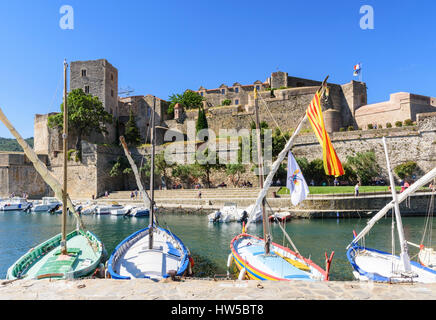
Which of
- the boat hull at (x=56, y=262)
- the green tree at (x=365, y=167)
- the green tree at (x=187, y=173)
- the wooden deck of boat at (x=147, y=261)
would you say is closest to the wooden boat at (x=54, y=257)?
the boat hull at (x=56, y=262)

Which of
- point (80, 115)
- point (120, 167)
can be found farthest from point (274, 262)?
point (80, 115)

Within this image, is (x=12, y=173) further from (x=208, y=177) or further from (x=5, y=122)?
(x=5, y=122)

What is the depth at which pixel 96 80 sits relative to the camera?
5259 centimetres

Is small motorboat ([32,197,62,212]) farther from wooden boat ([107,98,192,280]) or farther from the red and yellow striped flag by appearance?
the red and yellow striped flag

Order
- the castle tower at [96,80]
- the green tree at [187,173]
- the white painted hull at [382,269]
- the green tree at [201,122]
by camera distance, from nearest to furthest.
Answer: the white painted hull at [382,269], the green tree at [187,173], the green tree at [201,122], the castle tower at [96,80]

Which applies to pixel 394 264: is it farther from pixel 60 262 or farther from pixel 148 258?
pixel 60 262

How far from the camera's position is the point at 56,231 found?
2302 cm

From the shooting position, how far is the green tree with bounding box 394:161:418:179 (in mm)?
33625

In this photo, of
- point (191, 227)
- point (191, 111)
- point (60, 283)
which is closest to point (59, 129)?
point (191, 111)

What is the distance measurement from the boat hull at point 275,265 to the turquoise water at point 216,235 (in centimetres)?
173

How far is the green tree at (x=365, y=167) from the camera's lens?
35441 mm

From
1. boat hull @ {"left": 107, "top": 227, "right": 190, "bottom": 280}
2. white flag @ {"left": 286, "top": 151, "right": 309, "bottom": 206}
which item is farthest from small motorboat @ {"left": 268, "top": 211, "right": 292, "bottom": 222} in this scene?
white flag @ {"left": 286, "top": 151, "right": 309, "bottom": 206}

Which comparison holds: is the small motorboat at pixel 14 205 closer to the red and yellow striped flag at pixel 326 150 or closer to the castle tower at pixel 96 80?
the castle tower at pixel 96 80

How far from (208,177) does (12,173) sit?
30.1 metres
